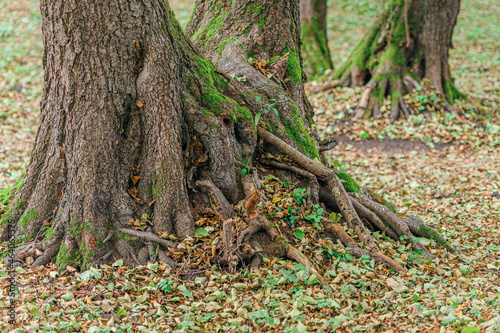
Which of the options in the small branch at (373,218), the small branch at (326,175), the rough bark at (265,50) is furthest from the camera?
the rough bark at (265,50)

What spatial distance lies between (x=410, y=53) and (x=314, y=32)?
3.96m

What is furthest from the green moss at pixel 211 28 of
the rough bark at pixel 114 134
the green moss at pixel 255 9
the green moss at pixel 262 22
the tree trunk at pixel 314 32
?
the tree trunk at pixel 314 32

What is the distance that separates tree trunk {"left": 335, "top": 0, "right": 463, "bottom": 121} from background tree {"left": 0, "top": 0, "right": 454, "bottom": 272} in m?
6.31

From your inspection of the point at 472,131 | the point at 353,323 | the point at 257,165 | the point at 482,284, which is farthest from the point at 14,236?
the point at 472,131

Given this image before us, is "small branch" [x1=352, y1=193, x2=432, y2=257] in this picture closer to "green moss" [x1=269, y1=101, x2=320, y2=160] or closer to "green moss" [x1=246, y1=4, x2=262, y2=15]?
"green moss" [x1=269, y1=101, x2=320, y2=160]

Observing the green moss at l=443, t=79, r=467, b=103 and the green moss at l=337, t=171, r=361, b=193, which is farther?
the green moss at l=443, t=79, r=467, b=103

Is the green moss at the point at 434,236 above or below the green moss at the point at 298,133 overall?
below

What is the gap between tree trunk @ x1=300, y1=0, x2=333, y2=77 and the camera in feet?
43.4

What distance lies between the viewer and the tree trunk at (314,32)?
1323 centimetres

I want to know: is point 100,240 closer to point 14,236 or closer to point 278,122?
point 14,236

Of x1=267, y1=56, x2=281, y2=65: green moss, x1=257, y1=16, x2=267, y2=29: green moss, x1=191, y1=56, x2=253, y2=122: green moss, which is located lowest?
x1=191, y1=56, x2=253, y2=122: green moss

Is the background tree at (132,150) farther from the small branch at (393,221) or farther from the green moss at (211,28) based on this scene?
the green moss at (211,28)

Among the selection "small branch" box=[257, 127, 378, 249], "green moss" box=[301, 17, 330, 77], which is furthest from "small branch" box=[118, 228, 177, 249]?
"green moss" box=[301, 17, 330, 77]

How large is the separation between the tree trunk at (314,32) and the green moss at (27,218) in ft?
34.3
